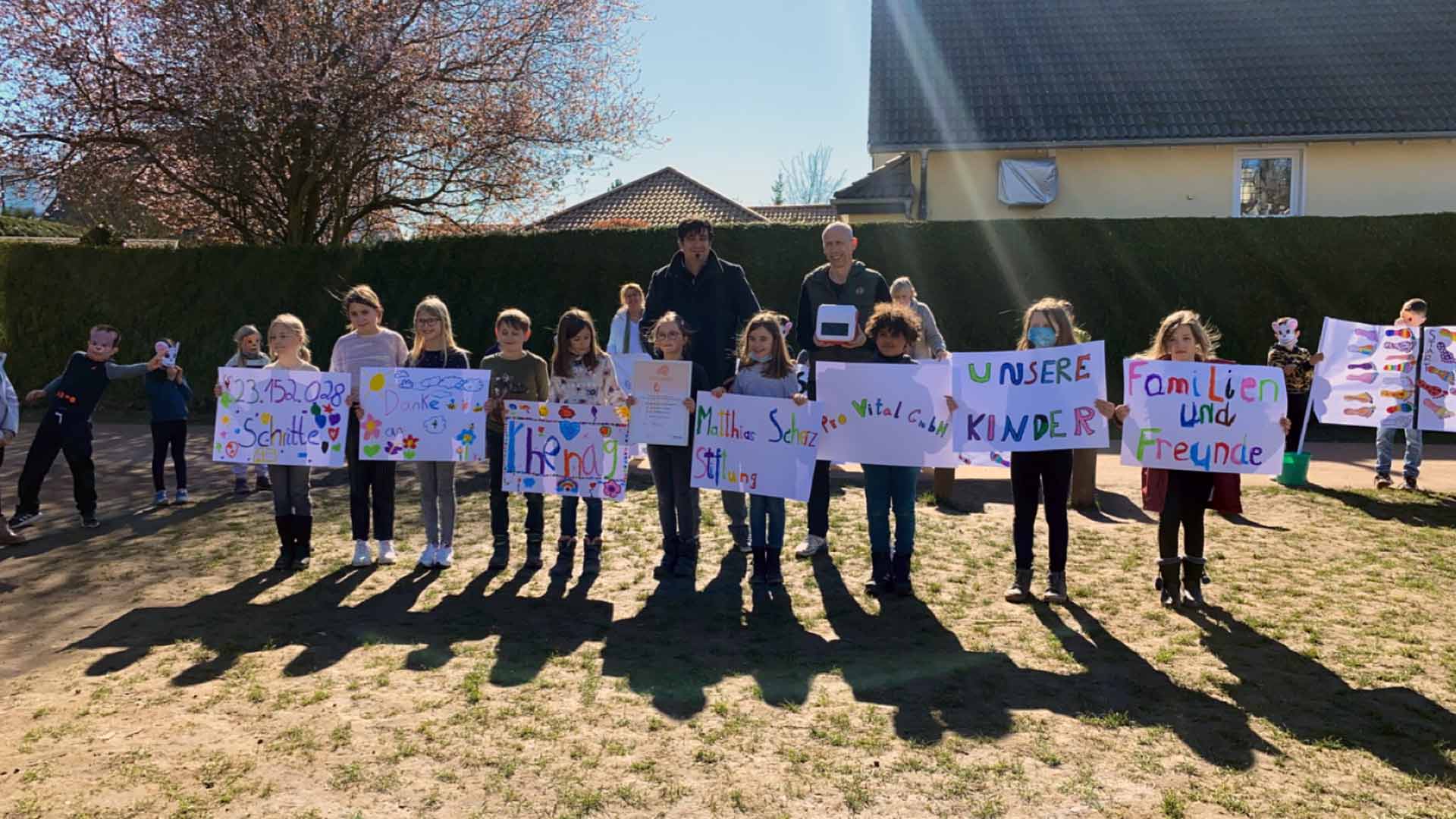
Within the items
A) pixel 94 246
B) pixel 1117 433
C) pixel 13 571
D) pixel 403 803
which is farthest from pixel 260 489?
pixel 94 246

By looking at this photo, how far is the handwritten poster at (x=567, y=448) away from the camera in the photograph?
6480 millimetres

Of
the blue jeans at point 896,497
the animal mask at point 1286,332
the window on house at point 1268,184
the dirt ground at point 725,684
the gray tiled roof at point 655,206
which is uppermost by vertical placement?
the gray tiled roof at point 655,206

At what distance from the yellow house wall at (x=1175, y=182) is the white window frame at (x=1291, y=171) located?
7cm

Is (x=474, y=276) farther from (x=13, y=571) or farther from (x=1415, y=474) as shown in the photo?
(x=1415, y=474)

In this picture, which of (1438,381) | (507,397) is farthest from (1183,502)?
(1438,381)

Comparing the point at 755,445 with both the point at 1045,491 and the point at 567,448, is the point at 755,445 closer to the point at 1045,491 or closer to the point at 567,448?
the point at 567,448

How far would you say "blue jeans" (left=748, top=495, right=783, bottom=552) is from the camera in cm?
621

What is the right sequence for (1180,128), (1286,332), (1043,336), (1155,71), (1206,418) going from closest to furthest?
(1206,418) → (1043,336) → (1286,332) → (1180,128) → (1155,71)

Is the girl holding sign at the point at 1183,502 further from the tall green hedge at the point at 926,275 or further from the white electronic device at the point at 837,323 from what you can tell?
the tall green hedge at the point at 926,275

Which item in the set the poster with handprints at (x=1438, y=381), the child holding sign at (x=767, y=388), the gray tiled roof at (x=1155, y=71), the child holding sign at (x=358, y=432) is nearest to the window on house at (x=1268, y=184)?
the gray tiled roof at (x=1155, y=71)

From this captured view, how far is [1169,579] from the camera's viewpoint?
19.0 feet

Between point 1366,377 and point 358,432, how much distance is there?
820cm

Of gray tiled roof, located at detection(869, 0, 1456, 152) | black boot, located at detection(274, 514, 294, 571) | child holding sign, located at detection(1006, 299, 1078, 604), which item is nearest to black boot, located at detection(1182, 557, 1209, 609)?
child holding sign, located at detection(1006, 299, 1078, 604)

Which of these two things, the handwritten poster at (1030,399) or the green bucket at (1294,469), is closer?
the handwritten poster at (1030,399)
